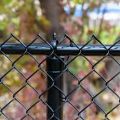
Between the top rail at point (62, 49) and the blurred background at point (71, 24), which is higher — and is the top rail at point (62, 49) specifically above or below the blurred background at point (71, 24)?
above

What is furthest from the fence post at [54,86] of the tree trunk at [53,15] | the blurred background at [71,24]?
the tree trunk at [53,15]

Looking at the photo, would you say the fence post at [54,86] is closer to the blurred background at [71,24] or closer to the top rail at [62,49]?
the top rail at [62,49]

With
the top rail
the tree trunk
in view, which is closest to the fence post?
the top rail

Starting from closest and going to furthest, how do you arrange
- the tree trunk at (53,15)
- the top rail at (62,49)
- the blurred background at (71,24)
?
the top rail at (62,49), the blurred background at (71,24), the tree trunk at (53,15)

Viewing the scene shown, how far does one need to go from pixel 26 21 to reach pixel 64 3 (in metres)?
0.39

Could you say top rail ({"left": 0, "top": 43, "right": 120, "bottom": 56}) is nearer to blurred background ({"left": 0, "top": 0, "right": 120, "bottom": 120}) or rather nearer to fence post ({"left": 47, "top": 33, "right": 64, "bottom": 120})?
fence post ({"left": 47, "top": 33, "right": 64, "bottom": 120})

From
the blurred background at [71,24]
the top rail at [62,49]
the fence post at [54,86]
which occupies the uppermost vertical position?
the top rail at [62,49]

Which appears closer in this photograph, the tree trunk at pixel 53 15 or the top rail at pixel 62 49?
the top rail at pixel 62 49

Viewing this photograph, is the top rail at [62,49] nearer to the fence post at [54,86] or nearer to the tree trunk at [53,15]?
the fence post at [54,86]

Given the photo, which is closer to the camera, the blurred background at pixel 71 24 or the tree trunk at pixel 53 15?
the blurred background at pixel 71 24

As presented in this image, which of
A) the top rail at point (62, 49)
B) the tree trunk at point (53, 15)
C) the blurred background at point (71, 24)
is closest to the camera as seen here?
the top rail at point (62, 49)

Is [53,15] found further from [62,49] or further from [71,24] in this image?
[62,49]

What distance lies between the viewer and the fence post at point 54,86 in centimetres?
197

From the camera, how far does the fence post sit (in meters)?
1.97
